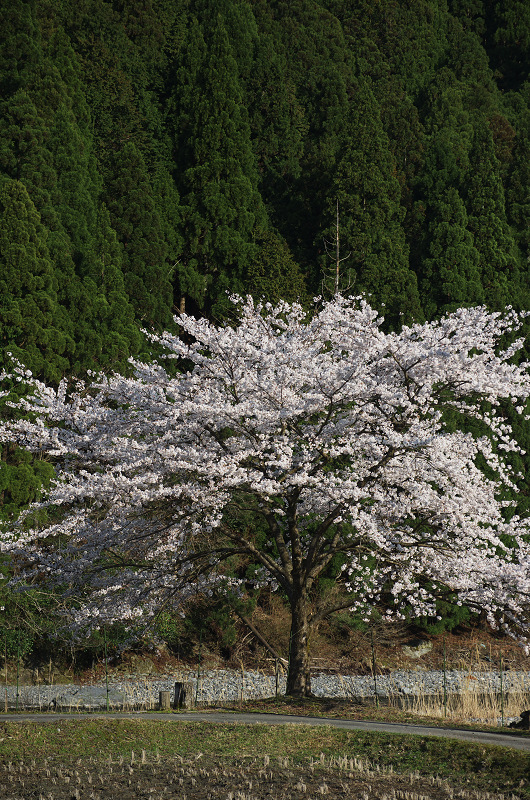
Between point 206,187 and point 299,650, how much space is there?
1603 cm

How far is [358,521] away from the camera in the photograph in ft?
29.0

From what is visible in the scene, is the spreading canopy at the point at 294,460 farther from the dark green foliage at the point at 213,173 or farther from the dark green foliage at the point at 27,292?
the dark green foliage at the point at 213,173

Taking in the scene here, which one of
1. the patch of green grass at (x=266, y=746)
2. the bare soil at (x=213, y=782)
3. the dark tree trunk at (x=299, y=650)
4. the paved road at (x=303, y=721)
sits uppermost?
the dark tree trunk at (x=299, y=650)

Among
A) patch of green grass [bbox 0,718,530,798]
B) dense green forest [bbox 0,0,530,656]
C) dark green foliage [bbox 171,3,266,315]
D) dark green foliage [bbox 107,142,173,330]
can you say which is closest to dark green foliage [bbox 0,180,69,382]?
dense green forest [bbox 0,0,530,656]

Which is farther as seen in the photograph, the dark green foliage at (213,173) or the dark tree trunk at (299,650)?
the dark green foliage at (213,173)

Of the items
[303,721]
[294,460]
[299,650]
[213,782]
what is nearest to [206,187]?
[294,460]

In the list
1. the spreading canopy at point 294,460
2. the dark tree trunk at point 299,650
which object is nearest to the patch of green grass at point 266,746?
the spreading canopy at point 294,460

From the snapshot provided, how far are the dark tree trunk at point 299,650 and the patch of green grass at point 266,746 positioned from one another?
76.9 inches

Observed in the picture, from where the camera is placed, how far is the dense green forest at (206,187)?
17797 millimetres

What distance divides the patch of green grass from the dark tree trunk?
1.95 meters

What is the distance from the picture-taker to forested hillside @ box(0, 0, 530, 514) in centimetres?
1781

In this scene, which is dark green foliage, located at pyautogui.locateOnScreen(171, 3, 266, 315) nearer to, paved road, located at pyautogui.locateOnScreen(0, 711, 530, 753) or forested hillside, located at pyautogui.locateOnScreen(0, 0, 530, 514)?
forested hillside, located at pyautogui.locateOnScreen(0, 0, 530, 514)

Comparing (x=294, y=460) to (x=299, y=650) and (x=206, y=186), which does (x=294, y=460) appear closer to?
(x=299, y=650)

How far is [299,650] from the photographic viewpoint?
10367mm
